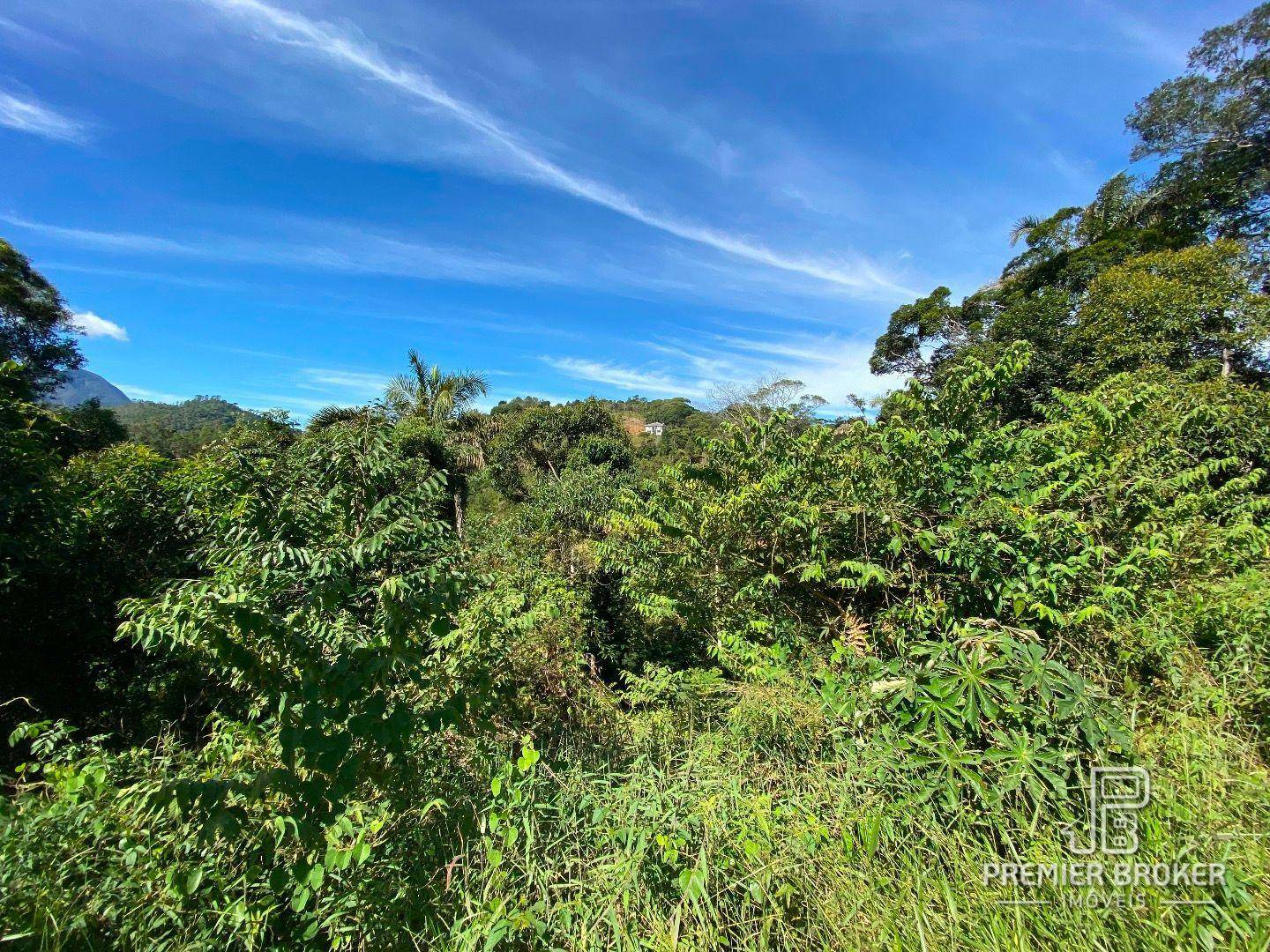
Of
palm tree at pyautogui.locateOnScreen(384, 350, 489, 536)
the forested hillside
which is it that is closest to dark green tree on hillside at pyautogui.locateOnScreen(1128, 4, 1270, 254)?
the forested hillside

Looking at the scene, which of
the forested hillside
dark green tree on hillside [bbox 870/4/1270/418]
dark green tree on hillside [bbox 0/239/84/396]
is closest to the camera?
the forested hillside

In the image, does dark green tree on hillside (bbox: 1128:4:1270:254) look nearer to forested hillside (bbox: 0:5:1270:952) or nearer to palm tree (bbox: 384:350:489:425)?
forested hillside (bbox: 0:5:1270:952)

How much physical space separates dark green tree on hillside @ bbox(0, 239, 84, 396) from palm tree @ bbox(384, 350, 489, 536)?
32.4 ft

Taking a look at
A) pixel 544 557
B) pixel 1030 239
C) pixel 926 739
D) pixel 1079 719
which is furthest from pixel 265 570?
pixel 1030 239

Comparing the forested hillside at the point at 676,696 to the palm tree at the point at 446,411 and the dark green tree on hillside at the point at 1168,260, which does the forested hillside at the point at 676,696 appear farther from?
the palm tree at the point at 446,411

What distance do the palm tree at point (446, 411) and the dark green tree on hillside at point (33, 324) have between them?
9.88m

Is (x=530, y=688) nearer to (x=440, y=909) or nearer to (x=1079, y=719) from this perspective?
(x=440, y=909)

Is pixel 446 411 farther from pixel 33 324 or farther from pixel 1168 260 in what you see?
pixel 1168 260

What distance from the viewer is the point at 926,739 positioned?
1933 mm

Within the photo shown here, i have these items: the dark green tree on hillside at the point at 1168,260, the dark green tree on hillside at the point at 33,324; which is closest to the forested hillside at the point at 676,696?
the dark green tree on hillside at the point at 1168,260

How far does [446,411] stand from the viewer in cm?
1750

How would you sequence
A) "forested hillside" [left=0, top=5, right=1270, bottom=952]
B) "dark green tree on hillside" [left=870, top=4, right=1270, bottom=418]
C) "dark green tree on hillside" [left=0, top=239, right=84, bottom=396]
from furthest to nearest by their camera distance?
"dark green tree on hillside" [left=0, top=239, right=84, bottom=396] < "dark green tree on hillside" [left=870, top=4, right=1270, bottom=418] < "forested hillside" [left=0, top=5, right=1270, bottom=952]

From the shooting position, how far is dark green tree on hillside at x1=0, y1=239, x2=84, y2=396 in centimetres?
1427

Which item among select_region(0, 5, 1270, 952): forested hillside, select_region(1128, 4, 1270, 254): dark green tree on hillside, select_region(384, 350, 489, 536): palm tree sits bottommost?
select_region(0, 5, 1270, 952): forested hillside
